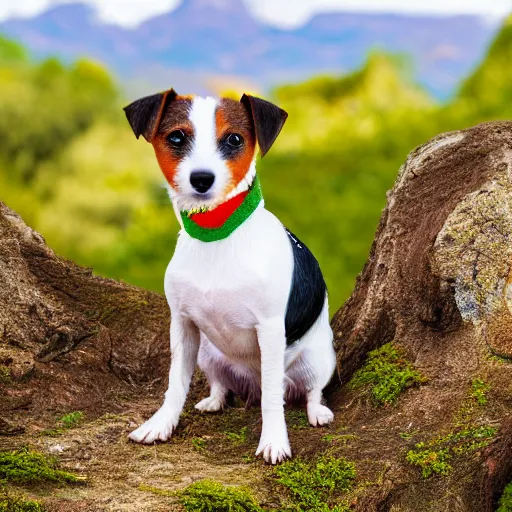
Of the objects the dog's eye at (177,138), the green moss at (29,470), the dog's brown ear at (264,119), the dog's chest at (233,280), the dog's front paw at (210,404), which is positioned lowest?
the dog's front paw at (210,404)

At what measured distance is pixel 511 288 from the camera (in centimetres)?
390

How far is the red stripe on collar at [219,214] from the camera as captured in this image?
3.42 meters

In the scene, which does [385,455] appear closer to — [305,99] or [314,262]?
[314,262]

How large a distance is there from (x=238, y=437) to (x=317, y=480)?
63 centimetres

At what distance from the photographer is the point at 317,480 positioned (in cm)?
332

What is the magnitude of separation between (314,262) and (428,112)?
9.14 metres

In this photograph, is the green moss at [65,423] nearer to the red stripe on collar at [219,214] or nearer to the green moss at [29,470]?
the green moss at [29,470]

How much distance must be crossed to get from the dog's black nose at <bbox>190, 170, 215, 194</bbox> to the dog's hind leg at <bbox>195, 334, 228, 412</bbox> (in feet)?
4.00

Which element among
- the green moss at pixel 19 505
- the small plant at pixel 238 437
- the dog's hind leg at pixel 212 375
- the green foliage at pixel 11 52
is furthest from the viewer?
the green foliage at pixel 11 52

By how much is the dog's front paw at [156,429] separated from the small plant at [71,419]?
352 mm

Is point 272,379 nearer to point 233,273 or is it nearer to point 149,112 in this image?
point 233,273

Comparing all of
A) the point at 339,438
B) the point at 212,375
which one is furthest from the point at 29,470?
the point at 339,438

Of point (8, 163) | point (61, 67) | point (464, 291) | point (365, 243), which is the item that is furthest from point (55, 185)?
point (464, 291)

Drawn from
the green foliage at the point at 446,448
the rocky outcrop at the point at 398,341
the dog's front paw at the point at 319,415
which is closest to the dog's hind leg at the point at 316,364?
the dog's front paw at the point at 319,415
